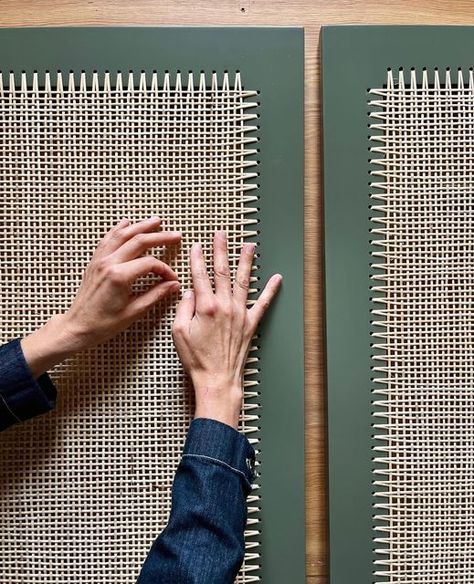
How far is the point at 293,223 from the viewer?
2.59 feet

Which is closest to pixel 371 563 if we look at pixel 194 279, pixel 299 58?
pixel 194 279

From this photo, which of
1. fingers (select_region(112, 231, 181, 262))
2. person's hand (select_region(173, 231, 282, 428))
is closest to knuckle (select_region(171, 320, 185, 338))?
person's hand (select_region(173, 231, 282, 428))

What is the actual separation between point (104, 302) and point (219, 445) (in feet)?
0.75

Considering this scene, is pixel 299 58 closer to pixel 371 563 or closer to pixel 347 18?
pixel 347 18

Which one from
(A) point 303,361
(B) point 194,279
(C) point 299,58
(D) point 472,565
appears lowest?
(D) point 472,565

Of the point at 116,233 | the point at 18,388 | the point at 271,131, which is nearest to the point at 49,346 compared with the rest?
the point at 18,388

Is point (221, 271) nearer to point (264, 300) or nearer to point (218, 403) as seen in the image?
point (264, 300)

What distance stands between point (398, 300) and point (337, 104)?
0.92 ft

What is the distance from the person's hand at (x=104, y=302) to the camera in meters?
0.73

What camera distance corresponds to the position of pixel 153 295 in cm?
76

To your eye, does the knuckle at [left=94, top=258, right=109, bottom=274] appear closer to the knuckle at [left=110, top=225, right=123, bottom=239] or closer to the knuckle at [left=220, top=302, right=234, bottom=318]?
the knuckle at [left=110, top=225, right=123, bottom=239]

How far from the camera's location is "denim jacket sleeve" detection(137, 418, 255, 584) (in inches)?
25.2

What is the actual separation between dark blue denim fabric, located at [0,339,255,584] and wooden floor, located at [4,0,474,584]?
133mm

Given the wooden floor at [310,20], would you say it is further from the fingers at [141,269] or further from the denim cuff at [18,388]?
the denim cuff at [18,388]
